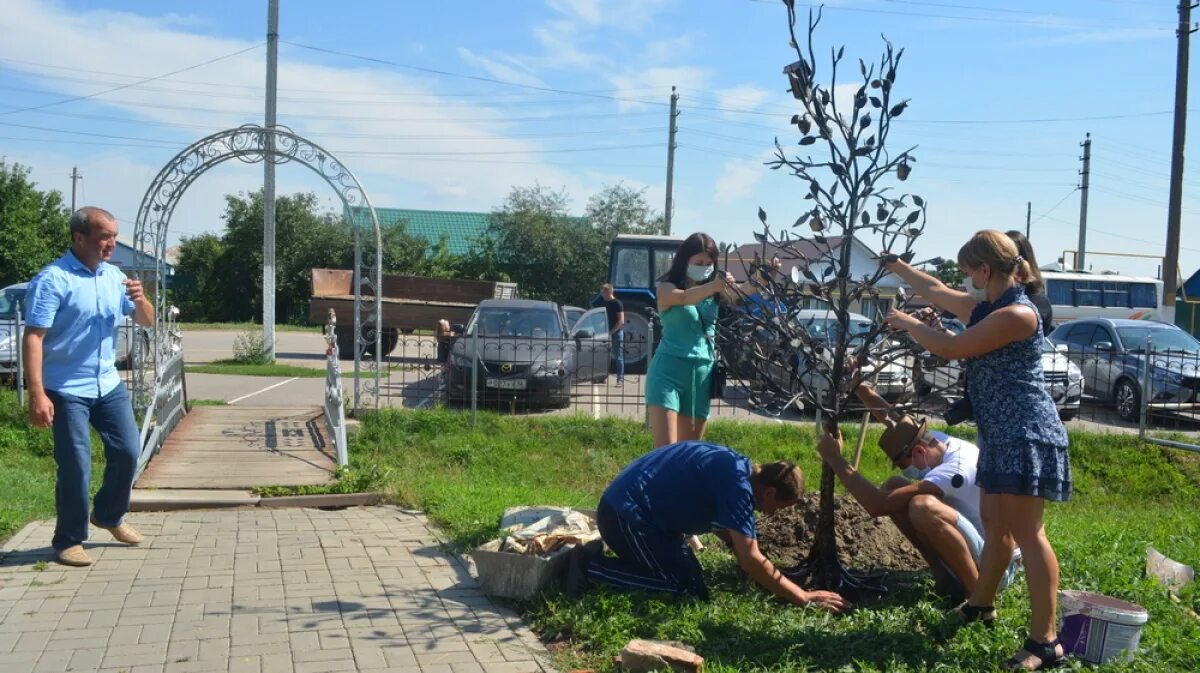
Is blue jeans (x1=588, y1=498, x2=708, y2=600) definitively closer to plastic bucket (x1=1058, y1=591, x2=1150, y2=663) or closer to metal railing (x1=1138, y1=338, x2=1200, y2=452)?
plastic bucket (x1=1058, y1=591, x2=1150, y2=663)

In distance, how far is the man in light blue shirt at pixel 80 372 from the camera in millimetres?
5336

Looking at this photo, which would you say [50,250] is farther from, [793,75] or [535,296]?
[793,75]

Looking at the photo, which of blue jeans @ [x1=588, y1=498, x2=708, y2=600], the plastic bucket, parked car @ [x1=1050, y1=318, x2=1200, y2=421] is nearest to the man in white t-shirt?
the plastic bucket

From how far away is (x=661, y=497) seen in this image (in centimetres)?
477

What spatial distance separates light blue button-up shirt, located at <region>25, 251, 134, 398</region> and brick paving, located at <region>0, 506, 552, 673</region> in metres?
1.05

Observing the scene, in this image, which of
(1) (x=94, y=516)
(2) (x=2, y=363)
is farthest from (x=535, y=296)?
(1) (x=94, y=516)

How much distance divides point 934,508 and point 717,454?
3.32ft

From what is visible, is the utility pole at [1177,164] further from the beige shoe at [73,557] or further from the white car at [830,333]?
the beige shoe at [73,557]

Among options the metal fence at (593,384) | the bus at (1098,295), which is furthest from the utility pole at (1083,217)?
the metal fence at (593,384)

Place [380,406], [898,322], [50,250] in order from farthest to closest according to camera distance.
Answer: [50,250] → [380,406] → [898,322]

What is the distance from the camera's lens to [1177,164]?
20750 mm

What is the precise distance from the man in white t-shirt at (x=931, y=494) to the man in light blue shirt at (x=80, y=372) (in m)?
4.00

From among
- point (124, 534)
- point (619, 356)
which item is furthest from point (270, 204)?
point (124, 534)

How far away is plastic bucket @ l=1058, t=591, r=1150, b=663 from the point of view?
158 inches
